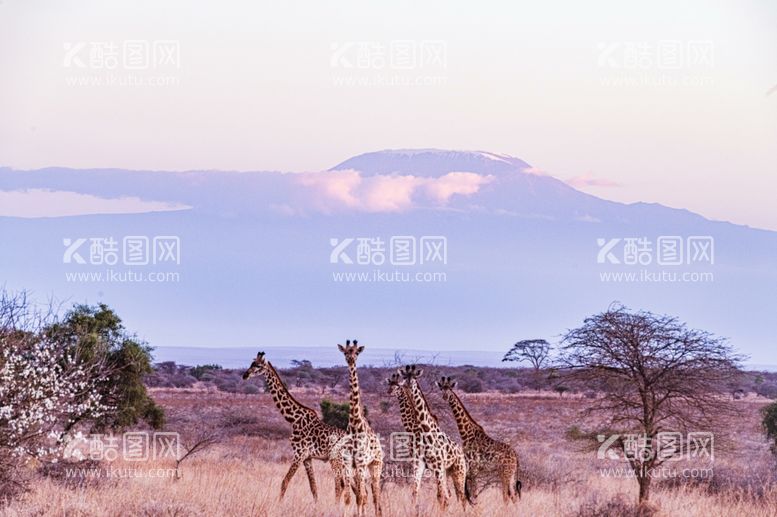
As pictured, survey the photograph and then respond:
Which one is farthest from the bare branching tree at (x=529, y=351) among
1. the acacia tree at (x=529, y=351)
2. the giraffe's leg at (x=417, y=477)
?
the giraffe's leg at (x=417, y=477)

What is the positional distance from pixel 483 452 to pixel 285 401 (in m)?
3.41

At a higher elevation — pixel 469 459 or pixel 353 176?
pixel 353 176

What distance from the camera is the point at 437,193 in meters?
75.4

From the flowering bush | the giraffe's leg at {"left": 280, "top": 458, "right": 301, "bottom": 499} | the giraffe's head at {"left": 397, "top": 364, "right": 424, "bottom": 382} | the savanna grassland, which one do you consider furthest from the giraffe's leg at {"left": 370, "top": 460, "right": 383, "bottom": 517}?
the flowering bush

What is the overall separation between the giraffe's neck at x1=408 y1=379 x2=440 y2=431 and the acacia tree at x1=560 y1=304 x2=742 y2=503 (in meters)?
3.85

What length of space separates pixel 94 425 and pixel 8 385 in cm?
820

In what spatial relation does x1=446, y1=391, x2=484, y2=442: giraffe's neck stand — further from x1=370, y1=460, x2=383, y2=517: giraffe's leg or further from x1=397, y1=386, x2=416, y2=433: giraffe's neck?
x1=370, y1=460, x2=383, y2=517: giraffe's leg

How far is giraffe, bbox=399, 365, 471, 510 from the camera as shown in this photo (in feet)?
55.3

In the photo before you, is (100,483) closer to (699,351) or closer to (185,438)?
(699,351)

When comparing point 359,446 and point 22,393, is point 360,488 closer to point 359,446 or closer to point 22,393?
point 359,446

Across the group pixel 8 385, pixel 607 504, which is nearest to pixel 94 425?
pixel 8 385

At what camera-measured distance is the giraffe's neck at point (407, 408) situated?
56.6 feet

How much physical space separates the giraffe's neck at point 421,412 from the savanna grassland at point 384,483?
1.19m

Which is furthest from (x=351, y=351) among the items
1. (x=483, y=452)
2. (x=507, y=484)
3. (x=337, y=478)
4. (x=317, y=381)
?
(x=317, y=381)
